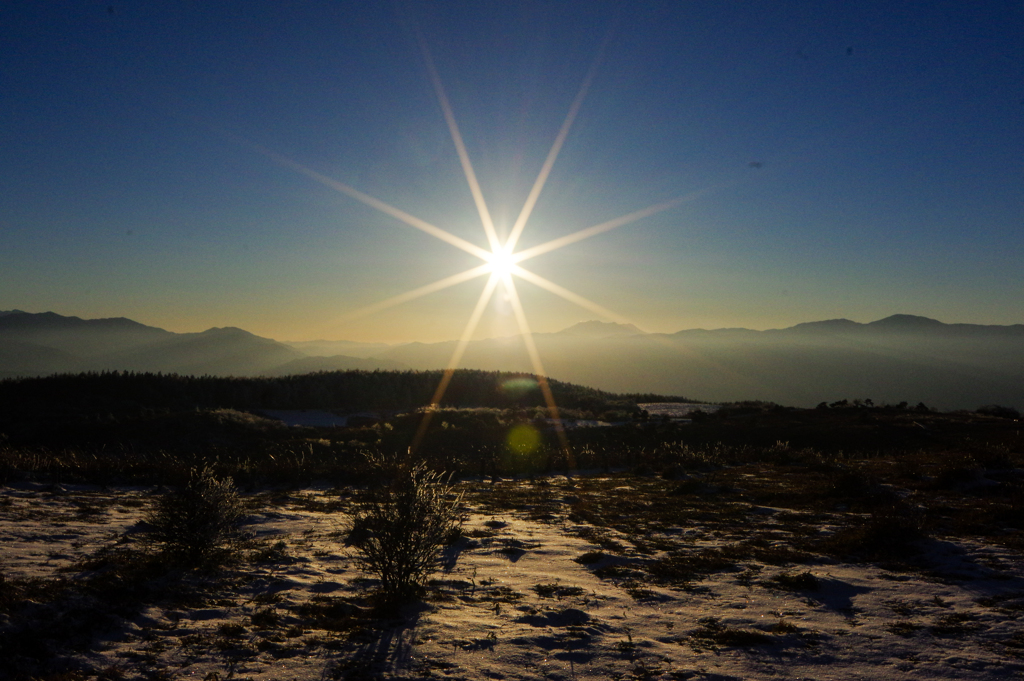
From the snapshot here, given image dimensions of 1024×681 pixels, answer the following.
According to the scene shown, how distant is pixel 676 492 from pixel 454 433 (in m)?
14.8

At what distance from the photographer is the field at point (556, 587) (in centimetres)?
518

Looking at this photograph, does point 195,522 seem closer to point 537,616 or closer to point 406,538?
point 406,538

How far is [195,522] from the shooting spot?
7.86 metres

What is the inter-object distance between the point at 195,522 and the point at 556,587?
204 inches

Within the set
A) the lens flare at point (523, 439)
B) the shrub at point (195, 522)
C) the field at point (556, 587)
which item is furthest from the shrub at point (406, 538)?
the lens flare at point (523, 439)

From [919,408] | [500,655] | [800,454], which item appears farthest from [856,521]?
[919,408]

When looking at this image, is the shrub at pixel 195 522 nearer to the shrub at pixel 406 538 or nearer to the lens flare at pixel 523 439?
the shrub at pixel 406 538

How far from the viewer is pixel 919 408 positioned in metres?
34.4

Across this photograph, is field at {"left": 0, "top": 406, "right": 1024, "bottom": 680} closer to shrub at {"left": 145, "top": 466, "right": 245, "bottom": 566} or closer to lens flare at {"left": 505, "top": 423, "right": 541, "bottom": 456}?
shrub at {"left": 145, "top": 466, "right": 245, "bottom": 566}

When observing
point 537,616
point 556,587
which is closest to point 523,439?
point 556,587

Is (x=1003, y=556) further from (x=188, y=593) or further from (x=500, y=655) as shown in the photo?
(x=188, y=593)

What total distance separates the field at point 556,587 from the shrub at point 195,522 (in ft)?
0.85

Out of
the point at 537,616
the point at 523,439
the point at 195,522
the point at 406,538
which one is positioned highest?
the point at 406,538

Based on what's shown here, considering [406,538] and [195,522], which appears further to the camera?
[195,522]
